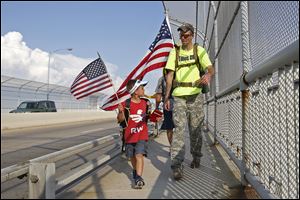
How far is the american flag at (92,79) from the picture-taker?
5441 mm

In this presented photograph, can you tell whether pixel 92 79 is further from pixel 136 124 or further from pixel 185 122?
pixel 185 122

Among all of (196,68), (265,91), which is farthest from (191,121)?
(265,91)

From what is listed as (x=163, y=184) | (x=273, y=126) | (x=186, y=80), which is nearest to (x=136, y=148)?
(x=163, y=184)

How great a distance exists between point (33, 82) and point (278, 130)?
25.9 meters

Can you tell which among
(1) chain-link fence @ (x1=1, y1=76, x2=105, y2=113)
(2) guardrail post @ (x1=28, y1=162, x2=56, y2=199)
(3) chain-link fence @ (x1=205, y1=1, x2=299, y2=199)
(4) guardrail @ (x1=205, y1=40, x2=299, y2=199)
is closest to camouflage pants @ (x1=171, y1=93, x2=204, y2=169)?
(3) chain-link fence @ (x1=205, y1=1, x2=299, y2=199)

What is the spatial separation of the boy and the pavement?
0.97 ft

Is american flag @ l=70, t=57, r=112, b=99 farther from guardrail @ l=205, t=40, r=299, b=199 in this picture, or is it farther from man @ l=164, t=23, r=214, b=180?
guardrail @ l=205, t=40, r=299, b=199

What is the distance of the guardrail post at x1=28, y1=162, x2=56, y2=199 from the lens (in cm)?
334

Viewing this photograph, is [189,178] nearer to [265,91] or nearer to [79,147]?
[79,147]

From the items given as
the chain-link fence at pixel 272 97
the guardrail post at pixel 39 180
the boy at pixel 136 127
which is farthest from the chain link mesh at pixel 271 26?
the guardrail post at pixel 39 180

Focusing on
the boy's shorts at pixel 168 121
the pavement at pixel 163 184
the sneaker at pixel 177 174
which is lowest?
the pavement at pixel 163 184

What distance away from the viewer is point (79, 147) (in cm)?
475

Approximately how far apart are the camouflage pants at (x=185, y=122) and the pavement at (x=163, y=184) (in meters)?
0.28

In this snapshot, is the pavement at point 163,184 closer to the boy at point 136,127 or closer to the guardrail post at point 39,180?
the boy at point 136,127
